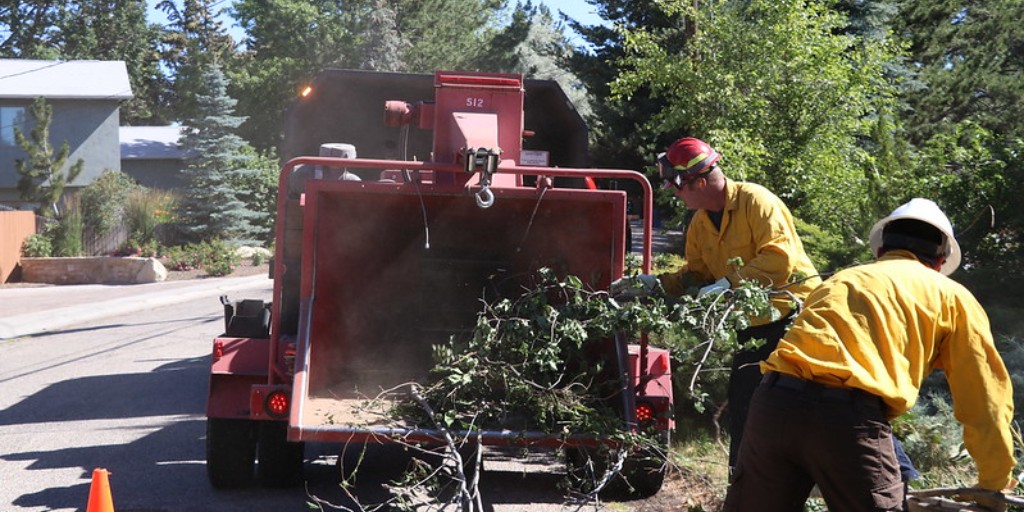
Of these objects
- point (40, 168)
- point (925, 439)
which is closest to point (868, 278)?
point (925, 439)

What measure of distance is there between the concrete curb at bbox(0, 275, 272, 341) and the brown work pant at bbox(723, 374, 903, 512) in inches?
571

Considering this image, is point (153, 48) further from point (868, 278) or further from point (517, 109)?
point (868, 278)

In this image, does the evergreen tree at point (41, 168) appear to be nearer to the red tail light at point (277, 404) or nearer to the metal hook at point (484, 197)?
the red tail light at point (277, 404)

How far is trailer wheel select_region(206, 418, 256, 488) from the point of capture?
6.54 metres

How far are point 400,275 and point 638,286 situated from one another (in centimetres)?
205

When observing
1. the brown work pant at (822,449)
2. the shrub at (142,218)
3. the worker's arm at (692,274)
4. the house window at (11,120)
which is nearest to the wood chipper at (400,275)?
the worker's arm at (692,274)

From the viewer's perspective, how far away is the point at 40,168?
35469mm

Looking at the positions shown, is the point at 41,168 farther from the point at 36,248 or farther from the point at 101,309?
the point at 101,309

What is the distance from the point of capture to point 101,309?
64.0ft

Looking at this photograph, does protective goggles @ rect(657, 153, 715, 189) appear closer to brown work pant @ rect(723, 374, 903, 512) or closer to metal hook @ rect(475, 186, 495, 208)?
metal hook @ rect(475, 186, 495, 208)

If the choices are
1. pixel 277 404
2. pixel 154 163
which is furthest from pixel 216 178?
pixel 277 404

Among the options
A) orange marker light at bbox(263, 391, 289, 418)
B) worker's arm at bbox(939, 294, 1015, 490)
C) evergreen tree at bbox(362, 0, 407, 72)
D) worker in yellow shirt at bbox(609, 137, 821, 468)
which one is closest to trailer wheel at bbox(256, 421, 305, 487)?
orange marker light at bbox(263, 391, 289, 418)

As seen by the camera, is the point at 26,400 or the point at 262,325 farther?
the point at 26,400

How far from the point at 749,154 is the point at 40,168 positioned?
99.3 feet
